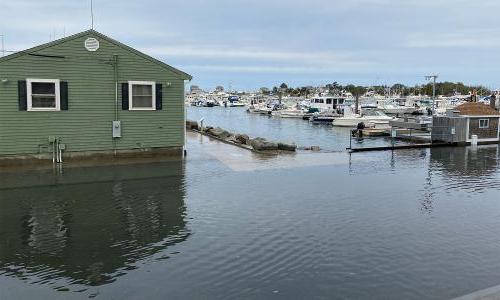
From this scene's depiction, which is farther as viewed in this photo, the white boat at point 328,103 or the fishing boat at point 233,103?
the fishing boat at point 233,103

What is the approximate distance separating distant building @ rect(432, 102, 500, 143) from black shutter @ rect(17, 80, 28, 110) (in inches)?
847

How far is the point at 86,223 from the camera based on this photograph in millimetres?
10469

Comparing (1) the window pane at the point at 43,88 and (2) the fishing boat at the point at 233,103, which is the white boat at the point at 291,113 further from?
(2) the fishing boat at the point at 233,103

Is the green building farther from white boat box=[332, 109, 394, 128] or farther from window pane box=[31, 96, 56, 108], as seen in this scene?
white boat box=[332, 109, 394, 128]

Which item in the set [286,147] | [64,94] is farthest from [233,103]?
[64,94]

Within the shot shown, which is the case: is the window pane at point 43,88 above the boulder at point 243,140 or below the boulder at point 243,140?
above

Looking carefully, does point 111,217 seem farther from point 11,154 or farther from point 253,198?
point 11,154

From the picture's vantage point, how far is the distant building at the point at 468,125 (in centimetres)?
2789

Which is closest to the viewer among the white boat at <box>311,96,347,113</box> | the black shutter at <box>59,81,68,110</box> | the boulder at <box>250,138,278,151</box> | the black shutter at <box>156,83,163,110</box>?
the black shutter at <box>59,81,68,110</box>

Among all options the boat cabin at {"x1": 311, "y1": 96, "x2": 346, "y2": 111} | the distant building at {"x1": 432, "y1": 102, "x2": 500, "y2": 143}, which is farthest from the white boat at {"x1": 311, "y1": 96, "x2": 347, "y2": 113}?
the distant building at {"x1": 432, "y1": 102, "x2": 500, "y2": 143}

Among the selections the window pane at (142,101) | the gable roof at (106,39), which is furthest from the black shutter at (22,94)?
the window pane at (142,101)

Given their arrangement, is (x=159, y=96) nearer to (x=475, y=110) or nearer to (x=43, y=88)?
(x=43, y=88)

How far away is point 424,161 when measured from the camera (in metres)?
21.4

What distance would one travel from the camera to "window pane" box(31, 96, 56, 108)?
17.1 m
